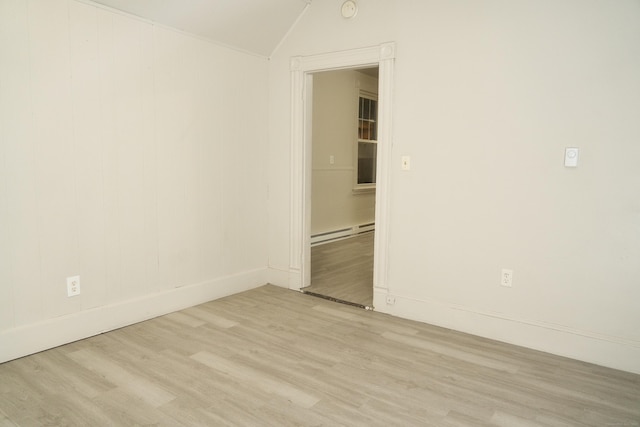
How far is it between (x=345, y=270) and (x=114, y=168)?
8.82 ft

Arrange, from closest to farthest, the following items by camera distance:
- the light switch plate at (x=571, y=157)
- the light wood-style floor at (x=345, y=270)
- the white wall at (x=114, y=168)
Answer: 1. the white wall at (x=114, y=168)
2. the light switch plate at (x=571, y=157)
3. the light wood-style floor at (x=345, y=270)

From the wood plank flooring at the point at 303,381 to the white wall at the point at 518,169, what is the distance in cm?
30

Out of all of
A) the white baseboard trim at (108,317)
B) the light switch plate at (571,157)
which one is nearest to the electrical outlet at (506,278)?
the light switch plate at (571,157)

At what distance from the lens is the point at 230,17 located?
11.6 feet

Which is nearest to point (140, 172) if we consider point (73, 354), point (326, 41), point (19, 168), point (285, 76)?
point (19, 168)

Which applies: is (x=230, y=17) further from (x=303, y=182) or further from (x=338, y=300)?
(x=338, y=300)

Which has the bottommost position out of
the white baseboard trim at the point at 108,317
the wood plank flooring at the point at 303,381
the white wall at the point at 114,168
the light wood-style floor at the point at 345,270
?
the wood plank flooring at the point at 303,381

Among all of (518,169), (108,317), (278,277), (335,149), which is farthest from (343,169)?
(108,317)

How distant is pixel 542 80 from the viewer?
9.21 ft

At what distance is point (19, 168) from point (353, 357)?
2388mm

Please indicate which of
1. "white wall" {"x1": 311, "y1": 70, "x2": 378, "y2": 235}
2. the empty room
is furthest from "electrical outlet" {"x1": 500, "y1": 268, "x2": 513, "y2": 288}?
"white wall" {"x1": 311, "y1": 70, "x2": 378, "y2": 235}

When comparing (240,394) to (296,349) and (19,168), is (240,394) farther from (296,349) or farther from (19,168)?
(19,168)

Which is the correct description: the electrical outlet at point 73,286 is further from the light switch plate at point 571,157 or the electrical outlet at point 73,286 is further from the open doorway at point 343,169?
the light switch plate at point 571,157

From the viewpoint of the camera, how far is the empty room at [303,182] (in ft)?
7.88
